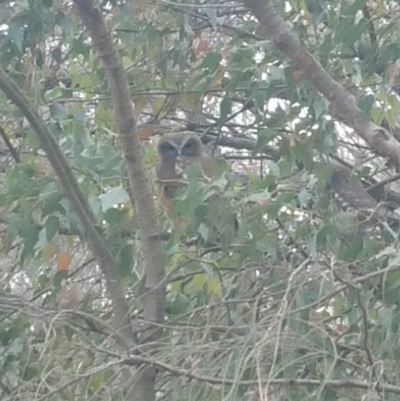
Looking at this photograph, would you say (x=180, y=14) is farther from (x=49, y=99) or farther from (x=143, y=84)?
(x=49, y=99)

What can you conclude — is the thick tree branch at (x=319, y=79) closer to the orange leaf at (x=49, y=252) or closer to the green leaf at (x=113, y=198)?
the green leaf at (x=113, y=198)

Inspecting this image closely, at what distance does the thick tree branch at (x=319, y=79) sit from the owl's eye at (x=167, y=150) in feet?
3.23

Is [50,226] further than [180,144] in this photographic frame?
No

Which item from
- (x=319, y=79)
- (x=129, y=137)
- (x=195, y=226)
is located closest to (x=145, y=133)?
(x=319, y=79)

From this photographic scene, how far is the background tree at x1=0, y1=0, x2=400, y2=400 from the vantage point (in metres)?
2.01

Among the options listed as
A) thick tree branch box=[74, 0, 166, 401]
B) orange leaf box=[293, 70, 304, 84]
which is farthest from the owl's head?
thick tree branch box=[74, 0, 166, 401]

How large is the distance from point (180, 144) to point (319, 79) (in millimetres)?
1121

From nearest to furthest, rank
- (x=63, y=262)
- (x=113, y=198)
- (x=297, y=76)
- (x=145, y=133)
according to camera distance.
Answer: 1. (x=113, y=198)
2. (x=63, y=262)
3. (x=297, y=76)
4. (x=145, y=133)

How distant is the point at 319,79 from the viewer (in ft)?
8.87

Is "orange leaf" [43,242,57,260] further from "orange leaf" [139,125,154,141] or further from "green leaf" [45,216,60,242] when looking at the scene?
"orange leaf" [139,125,154,141]

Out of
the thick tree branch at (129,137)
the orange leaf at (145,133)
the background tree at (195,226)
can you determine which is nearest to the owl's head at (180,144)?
the background tree at (195,226)

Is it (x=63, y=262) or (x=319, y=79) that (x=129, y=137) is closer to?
(x=63, y=262)

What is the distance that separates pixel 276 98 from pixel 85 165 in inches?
39.7

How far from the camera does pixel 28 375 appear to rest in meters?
2.40
